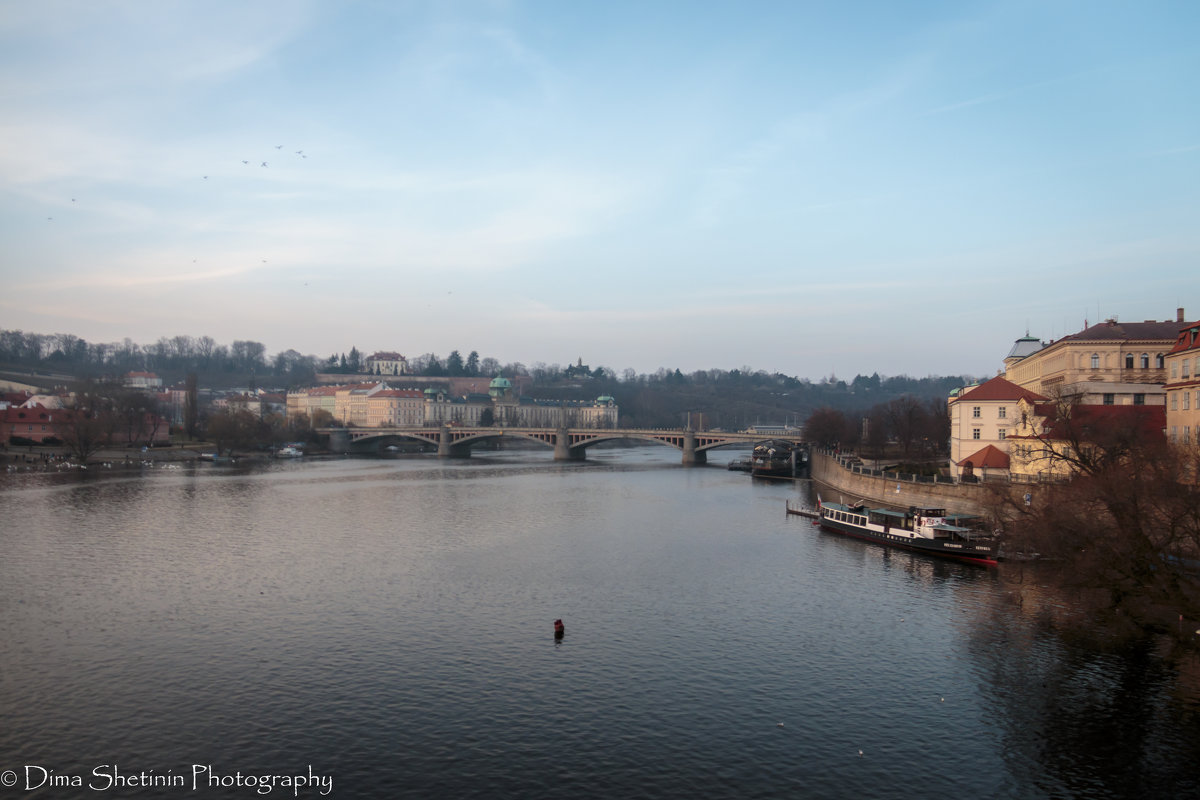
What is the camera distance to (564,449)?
300 ft

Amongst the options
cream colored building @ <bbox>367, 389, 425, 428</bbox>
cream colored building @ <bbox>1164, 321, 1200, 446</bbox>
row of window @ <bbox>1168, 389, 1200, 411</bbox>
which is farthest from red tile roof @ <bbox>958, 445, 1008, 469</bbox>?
cream colored building @ <bbox>367, 389, 425, 428</bbox>

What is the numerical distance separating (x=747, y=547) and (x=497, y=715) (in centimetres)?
1935

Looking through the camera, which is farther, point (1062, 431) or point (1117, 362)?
point (1117, 362)

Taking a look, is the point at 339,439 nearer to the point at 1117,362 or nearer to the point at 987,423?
the point at 987,423

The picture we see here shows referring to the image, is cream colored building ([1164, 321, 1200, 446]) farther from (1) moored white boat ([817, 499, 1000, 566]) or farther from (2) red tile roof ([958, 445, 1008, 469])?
(2) red tile roof ([958, 445, 1008, 469])

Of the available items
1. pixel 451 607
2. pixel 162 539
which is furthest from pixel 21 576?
pixel 451 607

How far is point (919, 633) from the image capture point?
71.6ft

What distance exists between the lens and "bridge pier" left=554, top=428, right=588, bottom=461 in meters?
90.9

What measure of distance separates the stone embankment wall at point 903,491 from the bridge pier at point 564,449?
35845 millimetres

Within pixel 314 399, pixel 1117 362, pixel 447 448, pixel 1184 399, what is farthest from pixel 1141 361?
pixel 314 399

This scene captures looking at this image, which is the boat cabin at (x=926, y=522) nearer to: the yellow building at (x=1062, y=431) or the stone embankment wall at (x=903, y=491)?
the stone embankment wall at (x=903, y=491)

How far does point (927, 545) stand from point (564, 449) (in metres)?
60.9

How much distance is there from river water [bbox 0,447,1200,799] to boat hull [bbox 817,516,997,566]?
63 cm

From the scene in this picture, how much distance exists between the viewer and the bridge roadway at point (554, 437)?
277 ft
